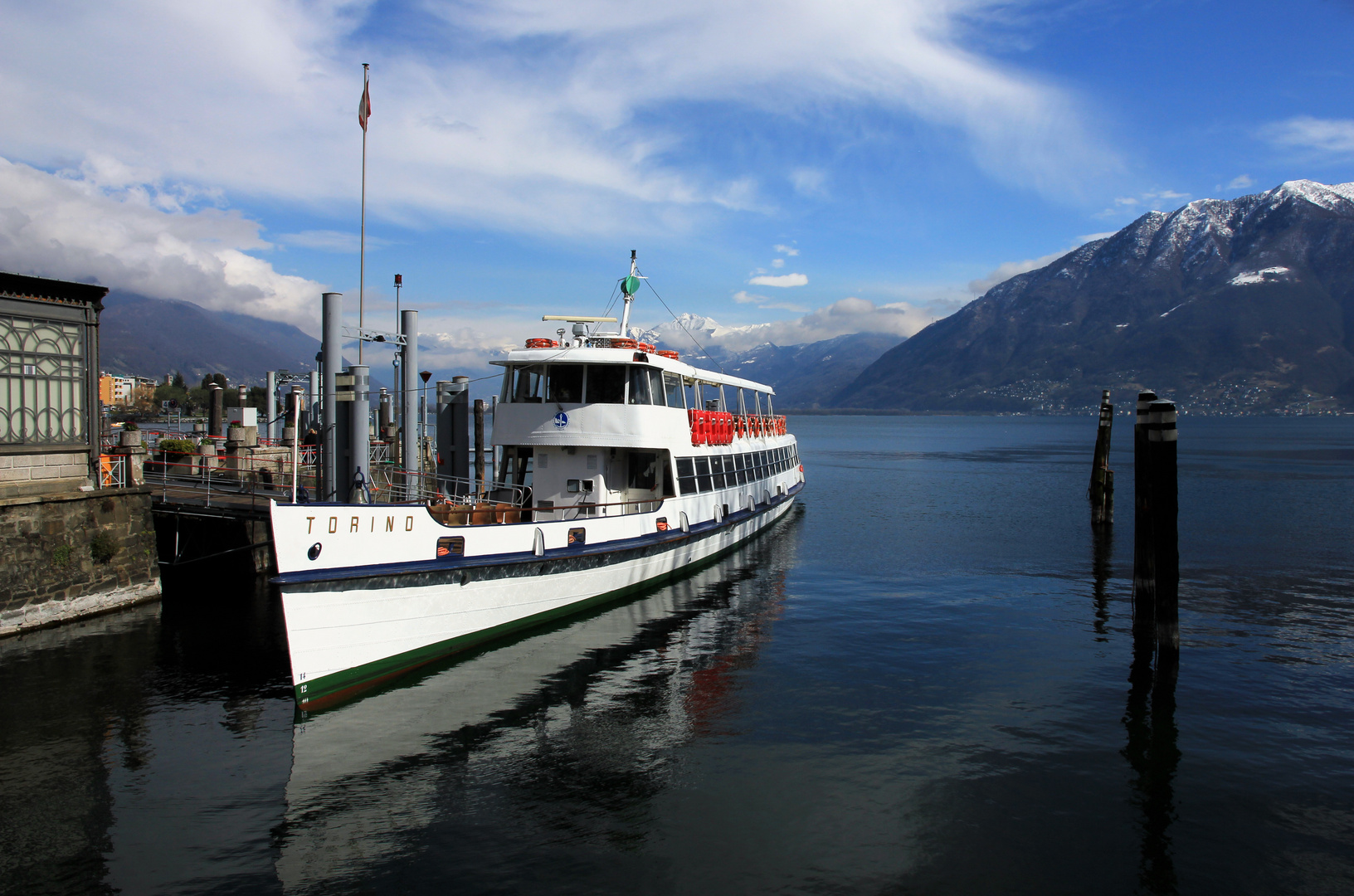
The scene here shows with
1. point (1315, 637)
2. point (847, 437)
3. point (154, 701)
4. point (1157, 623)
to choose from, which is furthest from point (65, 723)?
point (847, 437)

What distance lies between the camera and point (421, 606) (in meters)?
14.2

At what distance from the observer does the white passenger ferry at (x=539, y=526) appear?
1262 centimetres

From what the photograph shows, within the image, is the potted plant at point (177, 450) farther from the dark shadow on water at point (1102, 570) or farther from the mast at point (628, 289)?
the dark shadow on water at point (1102, 570)

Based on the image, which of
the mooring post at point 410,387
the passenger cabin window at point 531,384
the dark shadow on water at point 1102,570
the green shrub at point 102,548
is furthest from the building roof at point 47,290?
the dark shadow on water at point 1102,570

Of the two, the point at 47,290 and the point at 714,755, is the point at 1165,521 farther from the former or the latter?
the point at 47,290

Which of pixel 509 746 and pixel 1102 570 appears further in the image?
pixel 1102 570

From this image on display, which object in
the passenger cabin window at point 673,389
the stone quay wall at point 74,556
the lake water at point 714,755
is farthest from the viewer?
the passenger cabin window at point 673,389

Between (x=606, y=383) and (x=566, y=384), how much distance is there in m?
1.04

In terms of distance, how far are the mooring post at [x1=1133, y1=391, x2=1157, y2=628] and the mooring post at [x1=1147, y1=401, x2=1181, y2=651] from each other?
1.09 feet

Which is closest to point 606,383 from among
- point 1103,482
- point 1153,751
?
point 1153,751

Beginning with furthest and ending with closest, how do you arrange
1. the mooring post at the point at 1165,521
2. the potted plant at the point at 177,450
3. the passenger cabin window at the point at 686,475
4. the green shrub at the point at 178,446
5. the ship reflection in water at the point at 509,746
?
the green shrub at the point at 178,446, the potted plant at the point at 177,450, the passenger cabin window at the point at 686,475, the mooring post at the point at 1165,521, the ship reflection in water at the point at 509,746

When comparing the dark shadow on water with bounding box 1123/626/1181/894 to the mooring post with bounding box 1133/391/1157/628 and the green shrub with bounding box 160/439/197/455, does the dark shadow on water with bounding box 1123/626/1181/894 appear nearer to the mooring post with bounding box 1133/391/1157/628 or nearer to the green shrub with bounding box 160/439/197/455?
the mooring post with bounding box 1133/391/1157/628

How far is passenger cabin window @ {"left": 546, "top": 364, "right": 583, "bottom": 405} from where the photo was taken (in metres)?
20.1

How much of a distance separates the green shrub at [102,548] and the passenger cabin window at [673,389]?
45.1ft
